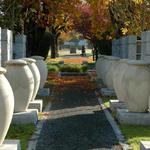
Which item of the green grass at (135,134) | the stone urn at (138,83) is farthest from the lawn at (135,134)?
the stone urn at (138,83)

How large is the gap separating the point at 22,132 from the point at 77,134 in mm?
1176

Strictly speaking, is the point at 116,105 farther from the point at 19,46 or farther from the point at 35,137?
the point at 19,46

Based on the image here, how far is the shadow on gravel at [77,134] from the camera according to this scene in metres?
9.26

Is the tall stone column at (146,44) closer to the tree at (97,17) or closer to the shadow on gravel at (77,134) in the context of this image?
the shadow on gravel at (77,134)

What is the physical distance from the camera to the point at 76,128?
437 inches

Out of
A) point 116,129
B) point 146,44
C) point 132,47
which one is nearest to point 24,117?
point 116,129

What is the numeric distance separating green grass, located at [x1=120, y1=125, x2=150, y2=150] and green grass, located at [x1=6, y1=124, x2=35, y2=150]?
195 centimetres

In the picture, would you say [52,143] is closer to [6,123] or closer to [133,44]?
[6,123]

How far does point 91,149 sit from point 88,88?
12.6 metres

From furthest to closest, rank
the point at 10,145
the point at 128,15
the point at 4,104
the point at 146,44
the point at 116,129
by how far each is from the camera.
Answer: the point at 128,15 → the point at 146,44 → the point at 116,129 → the point at 10,145 → the point at 4,104

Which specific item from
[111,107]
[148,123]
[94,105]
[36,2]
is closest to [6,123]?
[148,123]

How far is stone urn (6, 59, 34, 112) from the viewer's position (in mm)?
11273

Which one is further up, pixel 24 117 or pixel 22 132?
pixel 24 117

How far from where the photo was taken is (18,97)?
11.6 meters
